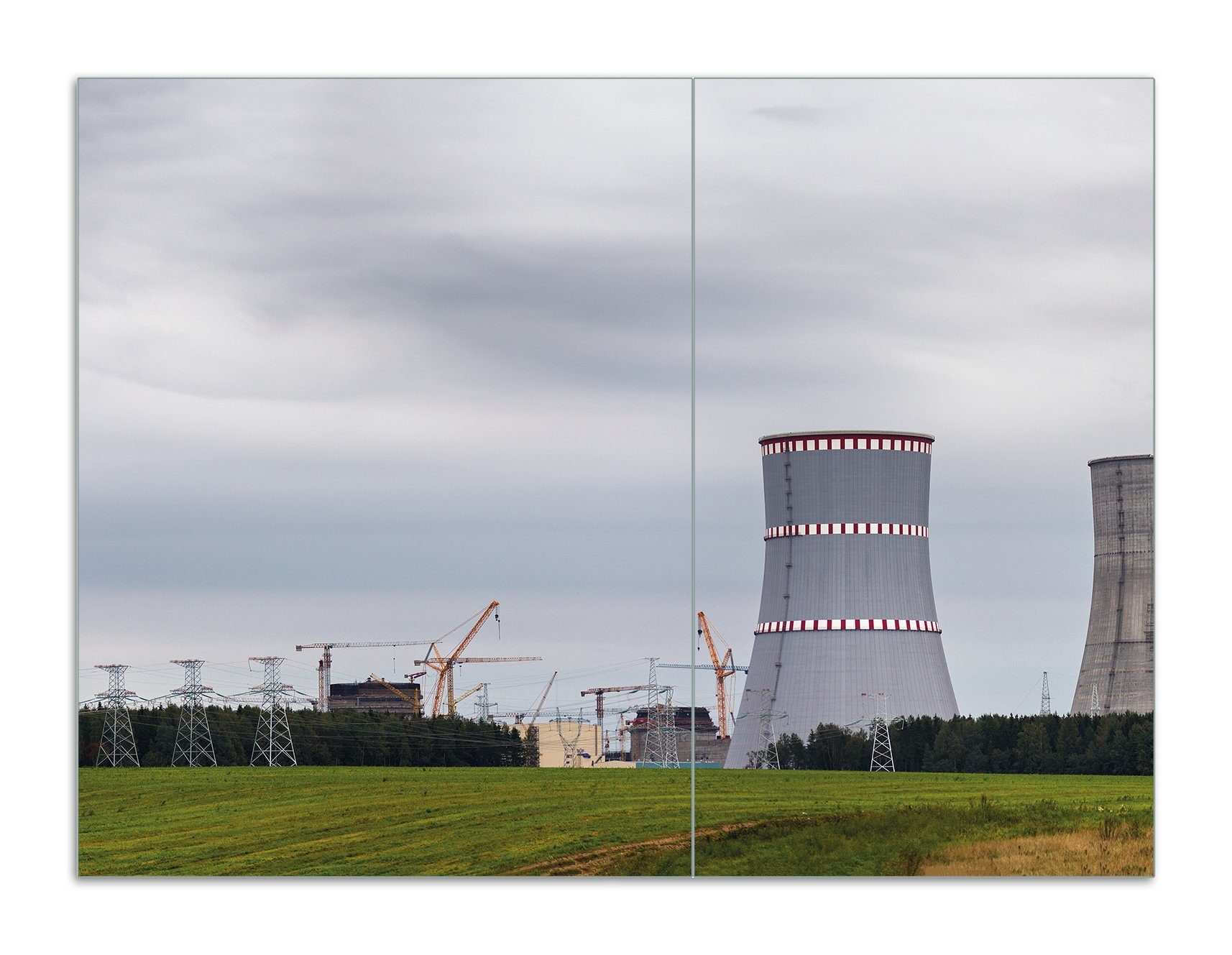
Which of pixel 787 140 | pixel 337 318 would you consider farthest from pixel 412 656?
pixel 787 140

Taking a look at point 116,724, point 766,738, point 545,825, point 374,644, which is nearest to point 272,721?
point 374,644

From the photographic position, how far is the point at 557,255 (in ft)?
28.0

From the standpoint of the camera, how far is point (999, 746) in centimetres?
862

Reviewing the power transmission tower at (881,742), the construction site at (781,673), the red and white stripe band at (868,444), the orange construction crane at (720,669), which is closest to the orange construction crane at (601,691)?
the construction site at (781,673)

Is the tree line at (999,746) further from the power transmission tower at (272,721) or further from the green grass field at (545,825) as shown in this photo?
the power transmission tower at (272,721)

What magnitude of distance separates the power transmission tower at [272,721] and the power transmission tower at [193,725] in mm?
227

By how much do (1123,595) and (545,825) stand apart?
3.00 m

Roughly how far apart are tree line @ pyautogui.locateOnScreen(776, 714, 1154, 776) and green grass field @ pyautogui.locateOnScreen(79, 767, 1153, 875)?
0.45 feet

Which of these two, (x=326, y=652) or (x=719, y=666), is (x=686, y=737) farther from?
(x=326, y=652)

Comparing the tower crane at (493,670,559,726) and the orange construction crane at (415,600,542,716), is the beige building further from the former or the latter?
the orange construction crane at (415,600,542,716)

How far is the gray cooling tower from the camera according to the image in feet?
28.9

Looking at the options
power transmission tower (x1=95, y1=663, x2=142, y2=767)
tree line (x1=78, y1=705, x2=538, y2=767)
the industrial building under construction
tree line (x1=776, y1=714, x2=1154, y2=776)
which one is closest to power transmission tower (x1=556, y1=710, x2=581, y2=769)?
tree line (x1=78, y1=705, x2=538, y2=767)
